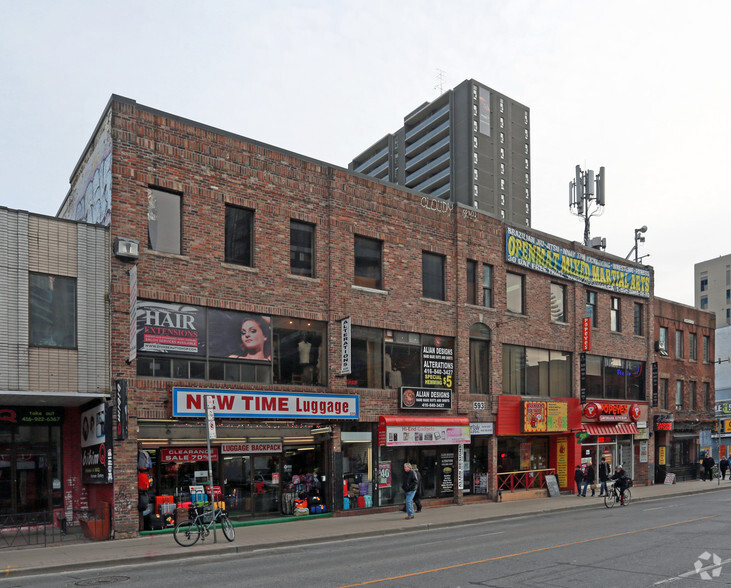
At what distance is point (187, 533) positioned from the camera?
1664 cm

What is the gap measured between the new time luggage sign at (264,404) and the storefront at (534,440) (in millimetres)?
8550

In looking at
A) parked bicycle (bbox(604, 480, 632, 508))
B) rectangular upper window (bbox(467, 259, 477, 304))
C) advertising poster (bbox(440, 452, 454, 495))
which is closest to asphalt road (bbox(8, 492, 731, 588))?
advertising poster (bbox(440, 452, 454, 495))

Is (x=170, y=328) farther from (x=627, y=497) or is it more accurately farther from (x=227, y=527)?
(x=627, y=497)

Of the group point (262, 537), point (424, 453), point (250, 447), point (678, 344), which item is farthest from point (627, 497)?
point (678, 344)

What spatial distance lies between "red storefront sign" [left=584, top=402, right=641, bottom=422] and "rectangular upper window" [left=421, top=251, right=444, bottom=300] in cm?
1038

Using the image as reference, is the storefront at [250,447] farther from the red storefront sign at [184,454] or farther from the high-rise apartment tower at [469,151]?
the high-rise apartment tower at [469,151]

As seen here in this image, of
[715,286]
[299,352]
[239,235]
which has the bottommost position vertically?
[299,352]

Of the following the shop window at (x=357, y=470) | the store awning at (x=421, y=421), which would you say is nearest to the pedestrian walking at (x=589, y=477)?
the store awning at (x=421, y=421)

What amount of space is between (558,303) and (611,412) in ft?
19.9

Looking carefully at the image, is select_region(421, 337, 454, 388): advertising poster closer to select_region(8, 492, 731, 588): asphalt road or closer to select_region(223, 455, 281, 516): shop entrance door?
select_region(223, 455, 281, 516): shop entrance door

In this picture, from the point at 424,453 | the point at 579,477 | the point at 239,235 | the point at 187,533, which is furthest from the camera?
the point at 579,477

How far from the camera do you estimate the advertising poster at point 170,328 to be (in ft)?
64.3

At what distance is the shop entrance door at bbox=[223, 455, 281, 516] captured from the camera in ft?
68.6

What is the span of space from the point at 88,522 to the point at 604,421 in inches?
970
